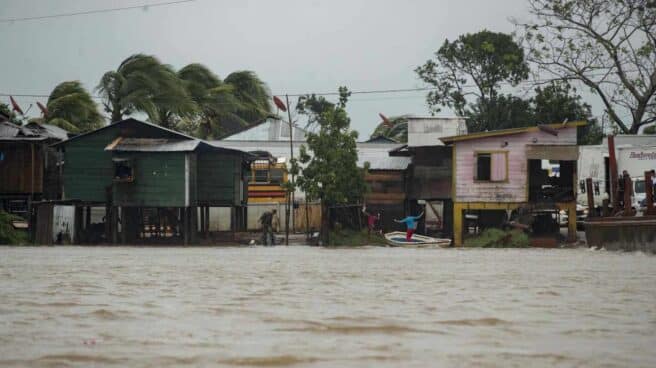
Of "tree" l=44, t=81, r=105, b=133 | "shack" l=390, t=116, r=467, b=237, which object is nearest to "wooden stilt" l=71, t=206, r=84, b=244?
"tree" l=44, t=81, r=105, b=133

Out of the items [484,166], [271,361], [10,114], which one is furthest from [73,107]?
[271,361]

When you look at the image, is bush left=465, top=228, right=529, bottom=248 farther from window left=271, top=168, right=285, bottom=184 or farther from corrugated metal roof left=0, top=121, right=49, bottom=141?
corrugated metal roof left=0, top=121, right=49, bottom=141

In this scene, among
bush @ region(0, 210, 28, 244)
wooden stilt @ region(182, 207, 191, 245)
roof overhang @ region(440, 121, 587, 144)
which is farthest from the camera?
roof overhang @ region(440, 121, 587, 144)

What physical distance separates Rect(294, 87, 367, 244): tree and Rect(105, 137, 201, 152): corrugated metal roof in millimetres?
4333

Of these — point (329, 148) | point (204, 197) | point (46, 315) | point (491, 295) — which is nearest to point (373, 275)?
point (491, 295)

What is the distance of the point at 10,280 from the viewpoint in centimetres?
1650

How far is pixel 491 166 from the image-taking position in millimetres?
38656

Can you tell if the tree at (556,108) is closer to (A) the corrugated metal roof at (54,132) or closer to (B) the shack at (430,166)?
(B) the shack at (430,166)

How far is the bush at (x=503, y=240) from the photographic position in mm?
35594

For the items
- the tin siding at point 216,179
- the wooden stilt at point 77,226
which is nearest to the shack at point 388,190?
the tin siding at point 216,179

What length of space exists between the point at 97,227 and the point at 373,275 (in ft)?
76.2

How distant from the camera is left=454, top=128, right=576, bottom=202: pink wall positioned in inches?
1502

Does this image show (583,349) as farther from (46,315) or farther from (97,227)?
(97,227)

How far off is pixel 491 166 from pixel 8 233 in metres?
18.4
